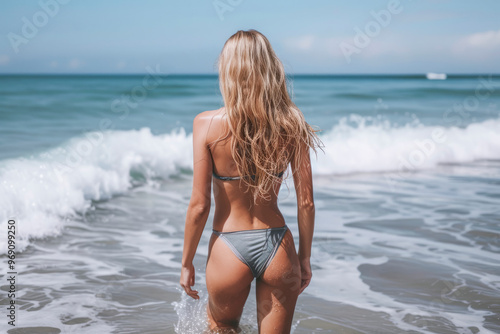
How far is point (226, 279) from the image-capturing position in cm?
246

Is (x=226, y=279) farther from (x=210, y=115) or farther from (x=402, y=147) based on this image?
(x=402, y=147)

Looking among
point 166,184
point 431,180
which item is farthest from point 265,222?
point 431,180

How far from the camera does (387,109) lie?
2089 cm

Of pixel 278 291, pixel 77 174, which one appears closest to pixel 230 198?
pixel 278 291

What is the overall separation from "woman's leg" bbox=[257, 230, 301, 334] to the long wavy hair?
34 centimetres

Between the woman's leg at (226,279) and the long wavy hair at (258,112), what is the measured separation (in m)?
0.32

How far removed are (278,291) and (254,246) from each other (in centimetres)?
27

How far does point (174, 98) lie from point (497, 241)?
1880cm

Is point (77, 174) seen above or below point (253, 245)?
below

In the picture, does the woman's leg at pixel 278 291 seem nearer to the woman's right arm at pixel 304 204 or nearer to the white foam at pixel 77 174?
the woman's right arm at pixel 304 204

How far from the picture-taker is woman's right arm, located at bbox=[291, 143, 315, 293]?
2.47m

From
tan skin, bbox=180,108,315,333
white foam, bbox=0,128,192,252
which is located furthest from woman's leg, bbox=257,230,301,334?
white foam, bbox=0,128,192,252

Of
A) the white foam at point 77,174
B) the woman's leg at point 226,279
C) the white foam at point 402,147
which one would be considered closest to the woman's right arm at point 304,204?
the woman's leg at point 226,279

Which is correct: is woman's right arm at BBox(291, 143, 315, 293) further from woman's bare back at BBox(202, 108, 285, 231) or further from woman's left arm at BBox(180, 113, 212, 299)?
woman's left arm at BBox(180, 113, 212, 299)
